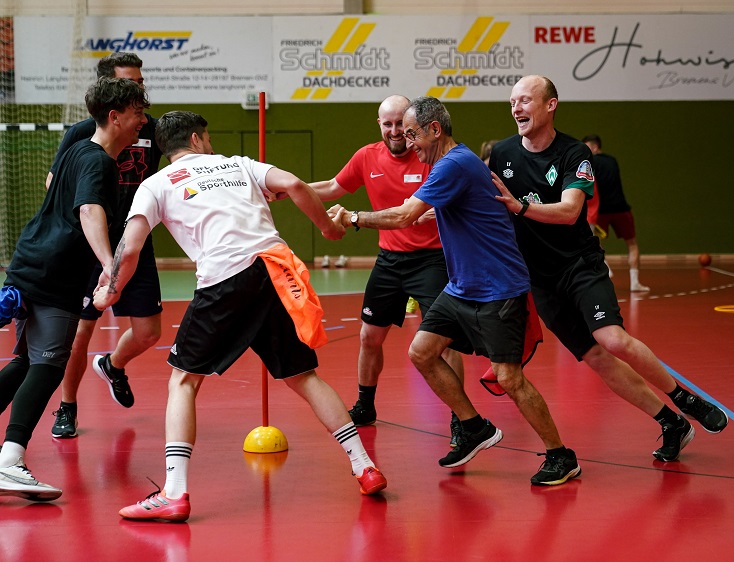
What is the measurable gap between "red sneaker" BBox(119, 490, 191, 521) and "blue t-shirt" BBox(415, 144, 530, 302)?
1.70 m

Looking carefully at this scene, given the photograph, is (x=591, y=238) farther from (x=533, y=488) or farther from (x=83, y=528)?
(x=83, y=528)

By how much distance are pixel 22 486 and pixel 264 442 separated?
1378 millimetres

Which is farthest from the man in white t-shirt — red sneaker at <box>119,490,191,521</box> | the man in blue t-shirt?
the man in blue t-shirt

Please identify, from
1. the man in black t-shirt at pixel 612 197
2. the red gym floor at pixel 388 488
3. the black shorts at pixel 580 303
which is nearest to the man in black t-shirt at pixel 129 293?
the red gym floor at pixel 388 488

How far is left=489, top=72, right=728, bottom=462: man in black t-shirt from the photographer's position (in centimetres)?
488

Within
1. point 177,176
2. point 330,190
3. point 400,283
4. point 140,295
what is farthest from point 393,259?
point 177,176

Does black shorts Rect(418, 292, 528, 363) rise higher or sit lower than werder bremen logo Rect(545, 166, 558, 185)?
lower

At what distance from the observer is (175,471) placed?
4.20 m

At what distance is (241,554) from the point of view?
148 inches

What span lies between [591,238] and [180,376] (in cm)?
233

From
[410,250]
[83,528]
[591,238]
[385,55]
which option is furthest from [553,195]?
[385,55]

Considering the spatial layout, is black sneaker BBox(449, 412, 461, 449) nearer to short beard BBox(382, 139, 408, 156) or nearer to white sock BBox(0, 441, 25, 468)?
short beard BBox(382, 139, 408, 156)

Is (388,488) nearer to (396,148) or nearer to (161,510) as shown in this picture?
(161,510)

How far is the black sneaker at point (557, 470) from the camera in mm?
4609
